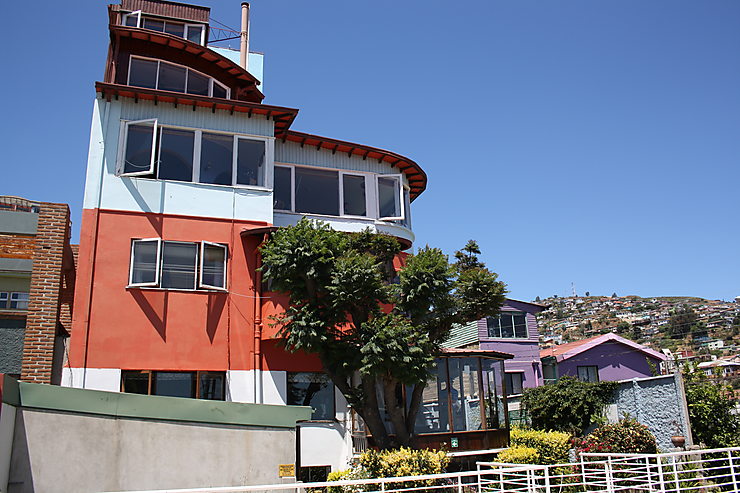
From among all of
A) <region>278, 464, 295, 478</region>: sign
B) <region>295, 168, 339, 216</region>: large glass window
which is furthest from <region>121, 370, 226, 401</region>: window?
<region>295, 168, 339, 216</region>: large glass window

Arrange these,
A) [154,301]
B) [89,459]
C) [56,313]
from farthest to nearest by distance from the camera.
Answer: [154,301] → [56,313] → [89,459]

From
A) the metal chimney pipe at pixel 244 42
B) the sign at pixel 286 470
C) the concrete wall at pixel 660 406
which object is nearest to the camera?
the sign at pixel 286 470

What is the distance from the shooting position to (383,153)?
22.0 m

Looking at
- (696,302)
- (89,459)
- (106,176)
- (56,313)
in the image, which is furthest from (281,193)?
(696,302)

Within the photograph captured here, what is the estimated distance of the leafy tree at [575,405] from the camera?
2388 centimetres

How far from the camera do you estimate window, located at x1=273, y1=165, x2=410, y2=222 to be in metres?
20.8

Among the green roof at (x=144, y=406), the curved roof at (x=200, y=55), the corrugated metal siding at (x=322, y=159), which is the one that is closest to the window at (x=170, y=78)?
the curved roof at (x=200, y=55)

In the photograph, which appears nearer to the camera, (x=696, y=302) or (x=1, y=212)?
(x=1, y=212)

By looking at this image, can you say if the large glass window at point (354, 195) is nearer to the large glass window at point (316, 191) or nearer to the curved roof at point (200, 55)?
the large glass window at point (316, 191)

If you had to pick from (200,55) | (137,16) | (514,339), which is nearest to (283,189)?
(200,55)

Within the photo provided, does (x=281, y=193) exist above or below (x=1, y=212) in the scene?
above

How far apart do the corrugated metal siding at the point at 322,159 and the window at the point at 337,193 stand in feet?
0.65

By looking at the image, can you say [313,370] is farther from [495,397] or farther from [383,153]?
[383,153]

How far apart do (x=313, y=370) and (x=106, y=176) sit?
25.6 feet
